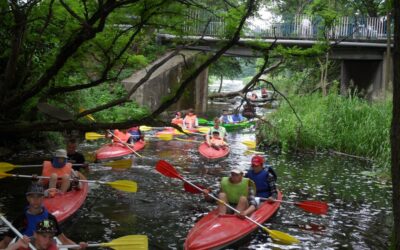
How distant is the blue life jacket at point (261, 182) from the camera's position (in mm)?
9062

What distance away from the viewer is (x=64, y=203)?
8.14 meters

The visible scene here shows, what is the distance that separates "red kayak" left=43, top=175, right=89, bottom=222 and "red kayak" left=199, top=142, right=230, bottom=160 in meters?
6.34

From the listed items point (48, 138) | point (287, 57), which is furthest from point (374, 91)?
point (287, 57)

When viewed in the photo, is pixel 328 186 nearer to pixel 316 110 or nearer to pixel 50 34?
pixel 316 110

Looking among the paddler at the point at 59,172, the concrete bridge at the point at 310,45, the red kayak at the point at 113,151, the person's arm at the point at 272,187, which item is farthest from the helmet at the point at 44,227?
the concrete bridge at the point at 310,45

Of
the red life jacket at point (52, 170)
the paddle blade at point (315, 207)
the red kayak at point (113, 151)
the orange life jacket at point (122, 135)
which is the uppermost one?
the red life jacket at point (52, 170)

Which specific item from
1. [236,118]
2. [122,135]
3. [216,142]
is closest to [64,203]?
[122,135]

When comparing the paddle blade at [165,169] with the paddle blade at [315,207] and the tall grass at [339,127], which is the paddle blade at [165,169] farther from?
the tall grass at [339,127]

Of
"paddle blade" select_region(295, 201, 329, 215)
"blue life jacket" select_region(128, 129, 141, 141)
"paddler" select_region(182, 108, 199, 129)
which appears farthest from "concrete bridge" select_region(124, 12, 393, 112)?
"paddle blade" select_region(295, 201, 329, 215)

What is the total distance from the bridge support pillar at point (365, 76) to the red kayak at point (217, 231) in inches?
732

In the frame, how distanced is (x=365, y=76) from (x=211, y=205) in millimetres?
21730

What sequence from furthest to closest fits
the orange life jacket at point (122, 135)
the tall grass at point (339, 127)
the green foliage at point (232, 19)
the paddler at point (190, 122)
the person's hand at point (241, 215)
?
the paddler at point (190, 122)
the orange life jacket at point (122, 135)
the tall grass at point (339, 127)
the person's hand at point (241, 215)
the green foliage at point (232, 19)

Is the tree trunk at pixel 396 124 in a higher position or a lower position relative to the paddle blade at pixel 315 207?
higher

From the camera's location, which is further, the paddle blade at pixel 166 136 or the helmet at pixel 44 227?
the paddle blade at pixel 166 136
